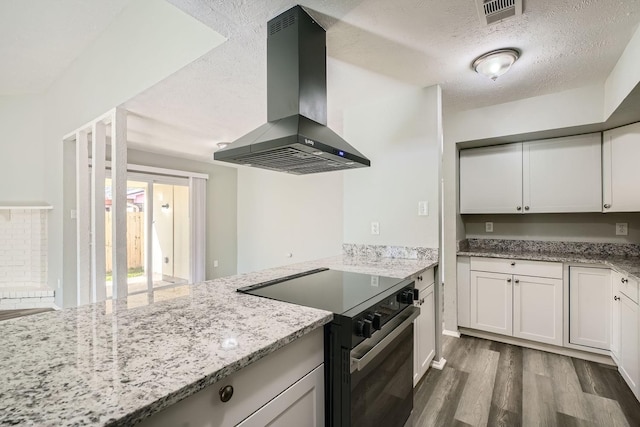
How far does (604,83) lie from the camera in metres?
2.32

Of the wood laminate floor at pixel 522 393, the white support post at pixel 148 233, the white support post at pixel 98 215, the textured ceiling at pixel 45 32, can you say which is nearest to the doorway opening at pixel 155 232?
the white support post at pixel 148 233

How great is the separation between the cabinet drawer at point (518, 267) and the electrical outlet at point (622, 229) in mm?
794

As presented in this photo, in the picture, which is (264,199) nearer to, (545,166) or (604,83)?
(545,166)

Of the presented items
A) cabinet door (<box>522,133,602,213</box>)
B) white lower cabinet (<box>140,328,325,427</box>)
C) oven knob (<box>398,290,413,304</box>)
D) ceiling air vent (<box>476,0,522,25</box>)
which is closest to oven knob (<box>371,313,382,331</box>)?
white lower cabinet (<box>140,328,325,427</box>)

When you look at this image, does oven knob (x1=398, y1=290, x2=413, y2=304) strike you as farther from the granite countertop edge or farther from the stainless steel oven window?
the granite countertop edge

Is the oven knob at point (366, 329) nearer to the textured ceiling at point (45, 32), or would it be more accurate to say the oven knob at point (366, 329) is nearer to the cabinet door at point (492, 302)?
the cabinet door at point (492, 302)

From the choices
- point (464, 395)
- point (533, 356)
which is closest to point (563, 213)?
point (533, 356)

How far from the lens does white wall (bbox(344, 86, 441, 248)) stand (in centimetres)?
238

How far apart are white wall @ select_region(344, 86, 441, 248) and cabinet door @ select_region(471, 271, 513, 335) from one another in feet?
3.25

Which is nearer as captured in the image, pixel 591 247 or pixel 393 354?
pixel 393 354

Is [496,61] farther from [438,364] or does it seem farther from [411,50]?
[438,364]

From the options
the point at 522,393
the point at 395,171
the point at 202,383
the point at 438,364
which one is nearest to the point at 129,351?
the point at 202,383

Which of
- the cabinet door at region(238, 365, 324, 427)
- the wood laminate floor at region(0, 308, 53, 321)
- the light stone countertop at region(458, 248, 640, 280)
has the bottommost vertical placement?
the wood laminate floor at region(0, 308, 53, 321)

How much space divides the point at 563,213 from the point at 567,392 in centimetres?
173
